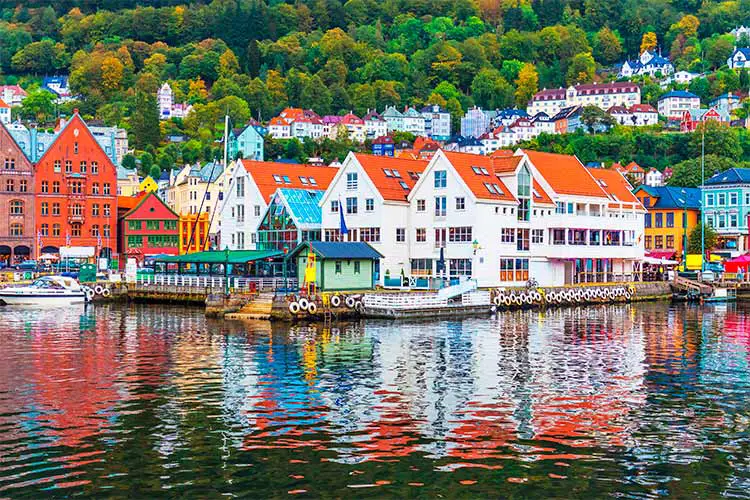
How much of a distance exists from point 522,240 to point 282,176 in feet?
84.1

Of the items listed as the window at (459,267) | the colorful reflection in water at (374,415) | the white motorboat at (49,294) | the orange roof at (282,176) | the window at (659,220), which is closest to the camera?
the colorful reflection in water at (374,415)

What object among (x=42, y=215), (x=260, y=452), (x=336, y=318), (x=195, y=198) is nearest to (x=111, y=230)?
(x=42, y=215)

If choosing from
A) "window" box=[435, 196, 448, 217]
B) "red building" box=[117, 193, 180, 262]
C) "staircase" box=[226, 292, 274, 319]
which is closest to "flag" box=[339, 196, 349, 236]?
"window" box=[435, 196, 448, 217]

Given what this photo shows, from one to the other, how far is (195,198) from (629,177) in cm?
8397

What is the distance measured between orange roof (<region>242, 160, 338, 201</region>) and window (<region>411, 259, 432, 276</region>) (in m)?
15.9

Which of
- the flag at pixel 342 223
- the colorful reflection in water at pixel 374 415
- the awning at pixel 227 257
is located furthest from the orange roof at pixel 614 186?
the colorful reflection in water at pixel 374 415

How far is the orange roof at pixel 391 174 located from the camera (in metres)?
76.3

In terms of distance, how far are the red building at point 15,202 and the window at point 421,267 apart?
55618 millimetres

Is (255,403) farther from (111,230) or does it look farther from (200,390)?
(111,230)

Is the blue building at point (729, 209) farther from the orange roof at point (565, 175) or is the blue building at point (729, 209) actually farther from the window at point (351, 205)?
the window at point (351, 205)

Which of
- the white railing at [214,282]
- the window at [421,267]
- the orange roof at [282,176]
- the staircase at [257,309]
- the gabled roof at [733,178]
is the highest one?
the gabled roof at [733,178]

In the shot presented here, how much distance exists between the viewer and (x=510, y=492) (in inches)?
820

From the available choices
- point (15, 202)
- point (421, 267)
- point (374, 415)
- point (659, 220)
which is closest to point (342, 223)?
point (421, 267)

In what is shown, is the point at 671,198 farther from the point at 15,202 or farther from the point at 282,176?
the point at 15,202
